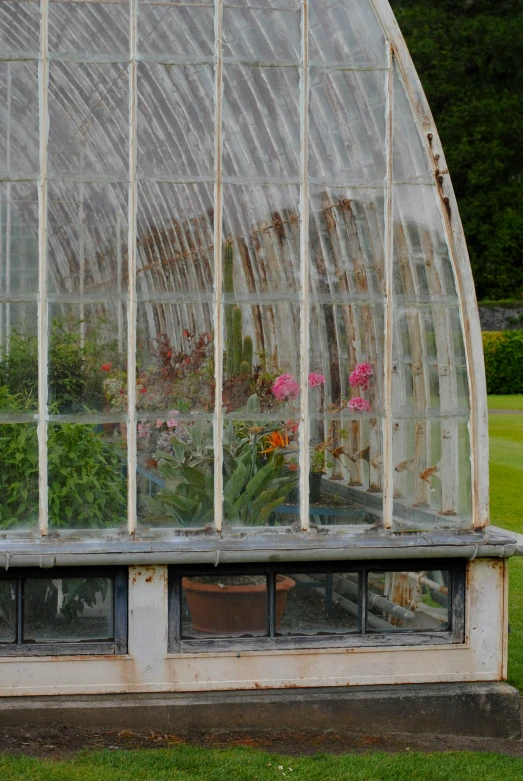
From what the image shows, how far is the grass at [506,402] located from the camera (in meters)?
26.2

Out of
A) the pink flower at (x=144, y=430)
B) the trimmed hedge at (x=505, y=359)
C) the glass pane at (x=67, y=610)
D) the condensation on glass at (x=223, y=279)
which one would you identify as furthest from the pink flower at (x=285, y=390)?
the trimmed hedge at (x=505, y=359)

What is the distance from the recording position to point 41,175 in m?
5.10

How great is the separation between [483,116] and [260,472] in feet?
105

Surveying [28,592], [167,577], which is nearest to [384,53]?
[167,577]

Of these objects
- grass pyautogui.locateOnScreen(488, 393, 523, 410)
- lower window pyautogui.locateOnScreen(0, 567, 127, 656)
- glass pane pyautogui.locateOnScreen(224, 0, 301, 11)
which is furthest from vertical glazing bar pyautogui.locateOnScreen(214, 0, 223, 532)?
grass pyautogui.locateOnScreen(488, 393, 523, 410)

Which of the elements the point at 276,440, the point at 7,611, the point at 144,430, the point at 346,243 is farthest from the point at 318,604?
the point at 346,243

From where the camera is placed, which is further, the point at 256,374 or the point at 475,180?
the point at 475,180

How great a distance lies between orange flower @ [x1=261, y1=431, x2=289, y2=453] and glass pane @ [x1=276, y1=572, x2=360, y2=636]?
2.09ft

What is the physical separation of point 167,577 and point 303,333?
1.36 metres

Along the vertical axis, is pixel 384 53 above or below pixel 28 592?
above

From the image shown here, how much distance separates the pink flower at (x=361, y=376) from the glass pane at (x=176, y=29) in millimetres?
1714

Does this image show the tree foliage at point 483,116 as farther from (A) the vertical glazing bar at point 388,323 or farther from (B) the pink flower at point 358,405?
(B) the pink flower at point 358,405

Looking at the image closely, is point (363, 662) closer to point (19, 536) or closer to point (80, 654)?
point (80, 654)

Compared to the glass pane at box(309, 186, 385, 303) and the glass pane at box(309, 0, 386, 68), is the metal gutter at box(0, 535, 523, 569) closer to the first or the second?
the glass pane at box(309, 186, 385, 303)
